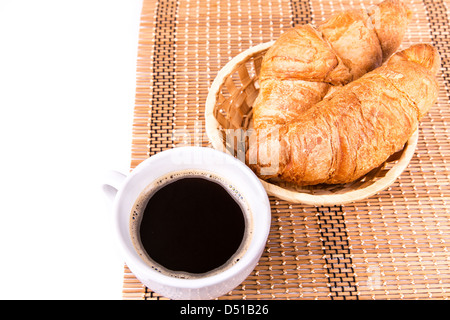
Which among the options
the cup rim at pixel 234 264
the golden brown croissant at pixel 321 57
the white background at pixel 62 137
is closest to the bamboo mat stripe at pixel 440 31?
the golden brown croissant at pixel 321 57

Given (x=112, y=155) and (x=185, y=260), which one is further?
(x=112, y=155)

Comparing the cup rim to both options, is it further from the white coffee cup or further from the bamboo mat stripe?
the bamboo mat stripe

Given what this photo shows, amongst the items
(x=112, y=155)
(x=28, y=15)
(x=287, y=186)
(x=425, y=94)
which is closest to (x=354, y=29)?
(x=425, y=94)

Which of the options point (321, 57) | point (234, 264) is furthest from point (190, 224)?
point (321, 57)

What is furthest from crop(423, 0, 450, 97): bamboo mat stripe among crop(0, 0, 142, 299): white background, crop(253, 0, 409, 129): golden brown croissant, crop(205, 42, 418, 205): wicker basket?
crop(0, 0, 142, 299): white background

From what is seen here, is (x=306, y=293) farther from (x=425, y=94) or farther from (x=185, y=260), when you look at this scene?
(x=425, y=94)

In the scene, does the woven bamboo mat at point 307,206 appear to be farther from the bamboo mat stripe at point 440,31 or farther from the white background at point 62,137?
the white background at point 62,137
